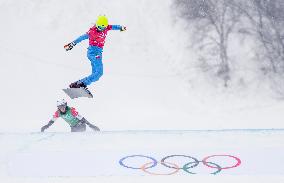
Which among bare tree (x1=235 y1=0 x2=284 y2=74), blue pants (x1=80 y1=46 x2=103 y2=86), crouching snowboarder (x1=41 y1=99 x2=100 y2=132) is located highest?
bare tree (x1=235 y1=0 x2=284 y2=74)

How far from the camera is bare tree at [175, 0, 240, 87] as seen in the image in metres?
18.9

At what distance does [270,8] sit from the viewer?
19797 mm

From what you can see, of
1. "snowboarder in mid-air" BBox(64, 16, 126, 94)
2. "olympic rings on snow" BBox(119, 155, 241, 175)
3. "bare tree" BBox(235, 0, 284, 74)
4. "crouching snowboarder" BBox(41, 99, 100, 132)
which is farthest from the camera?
"bare tree" BBox(235, 0, 284, 74)

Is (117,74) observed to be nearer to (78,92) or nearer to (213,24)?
(213,24)

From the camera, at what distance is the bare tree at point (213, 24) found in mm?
18938

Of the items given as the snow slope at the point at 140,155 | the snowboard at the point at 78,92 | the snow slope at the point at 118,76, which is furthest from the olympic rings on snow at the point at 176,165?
the snow slope at the point at 118,76

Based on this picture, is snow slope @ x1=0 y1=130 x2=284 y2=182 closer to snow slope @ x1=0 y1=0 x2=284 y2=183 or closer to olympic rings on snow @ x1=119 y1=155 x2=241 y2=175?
olympic rings on snow @ x1=119 y1=155 x2=241 y2=175

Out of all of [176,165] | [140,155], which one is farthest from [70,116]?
[176,165]

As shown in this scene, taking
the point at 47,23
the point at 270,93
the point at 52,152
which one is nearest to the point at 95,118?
the point at 47,23

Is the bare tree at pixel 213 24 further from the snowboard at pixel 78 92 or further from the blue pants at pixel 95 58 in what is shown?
the blue pants at pixel 95 58

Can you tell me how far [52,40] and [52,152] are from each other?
1289 cm

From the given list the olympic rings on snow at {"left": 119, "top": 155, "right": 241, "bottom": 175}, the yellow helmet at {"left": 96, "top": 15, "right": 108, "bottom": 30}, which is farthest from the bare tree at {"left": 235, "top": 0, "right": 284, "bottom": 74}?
the olympic rings on snow at {"left": 119, "top": 155, "right": 241, "bottom": 175}

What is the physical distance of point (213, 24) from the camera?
19.6 metres

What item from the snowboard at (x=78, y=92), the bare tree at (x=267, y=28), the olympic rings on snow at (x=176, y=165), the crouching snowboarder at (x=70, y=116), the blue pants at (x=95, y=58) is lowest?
the olympic rings on snow at (x=176, y=165)
